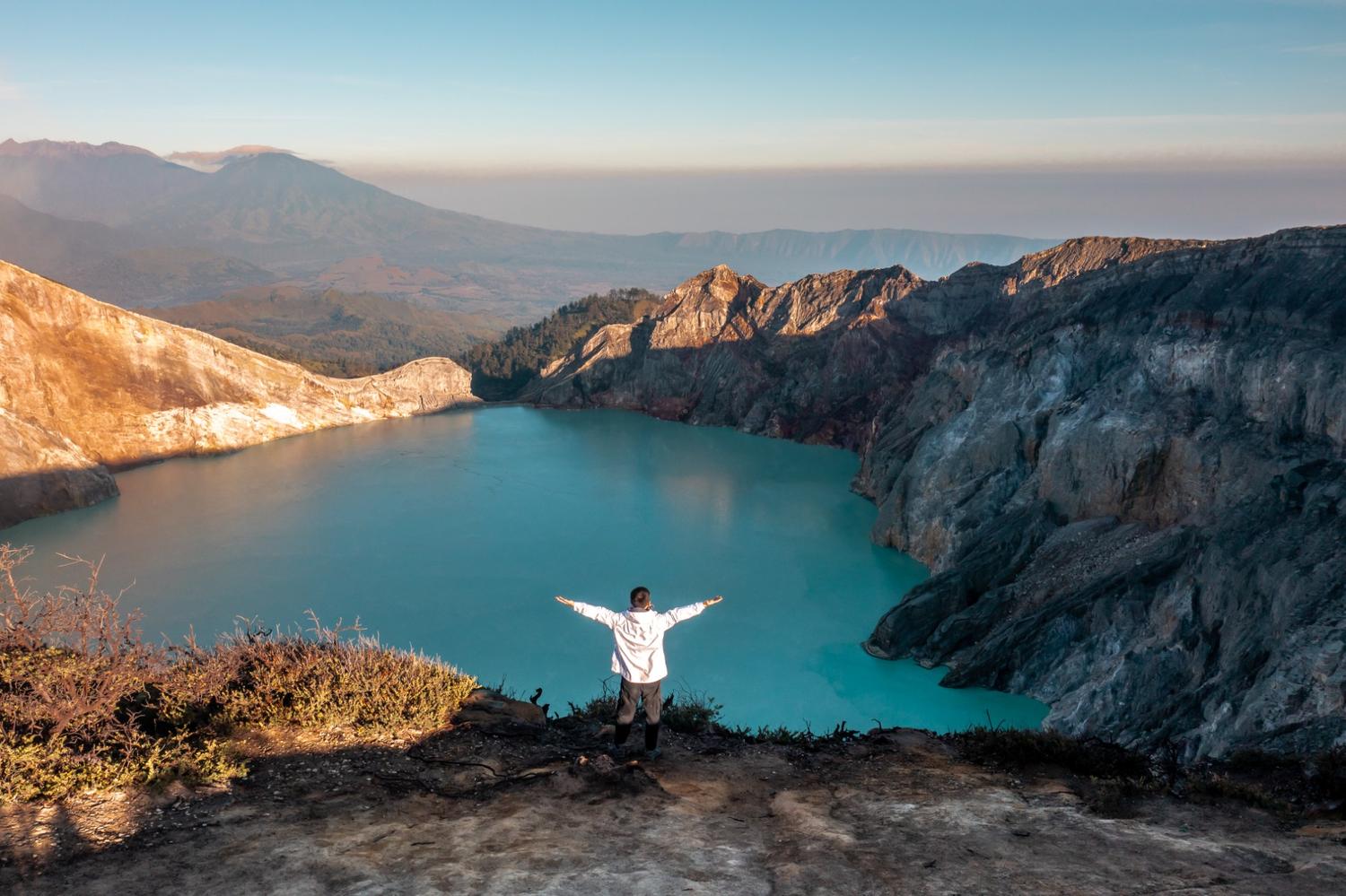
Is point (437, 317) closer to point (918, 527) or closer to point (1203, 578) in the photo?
point (918, 527)

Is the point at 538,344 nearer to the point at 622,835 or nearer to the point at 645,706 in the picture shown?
the point at 645,706

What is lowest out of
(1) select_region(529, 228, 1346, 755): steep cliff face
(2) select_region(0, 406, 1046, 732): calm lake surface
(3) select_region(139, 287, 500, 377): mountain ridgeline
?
(2) select_region(0, 406, 1046, 732): calm lake surface

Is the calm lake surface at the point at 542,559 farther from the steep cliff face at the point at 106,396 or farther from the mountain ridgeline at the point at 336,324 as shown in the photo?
the mountain ridgeline at the point at 336,324

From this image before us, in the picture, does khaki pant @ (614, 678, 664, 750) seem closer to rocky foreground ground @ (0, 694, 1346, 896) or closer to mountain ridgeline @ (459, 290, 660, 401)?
rocky foreground ground @ (0, 694, 1346, 896)

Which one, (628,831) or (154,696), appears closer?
(628,831)

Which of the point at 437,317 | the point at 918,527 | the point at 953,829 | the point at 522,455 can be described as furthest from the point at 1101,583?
the point at 437,317

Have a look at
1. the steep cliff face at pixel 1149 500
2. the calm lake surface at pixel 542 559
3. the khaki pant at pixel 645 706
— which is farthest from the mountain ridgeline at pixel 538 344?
the khaki pant at pixel 645 706

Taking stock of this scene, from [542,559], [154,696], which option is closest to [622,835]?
[154,696]

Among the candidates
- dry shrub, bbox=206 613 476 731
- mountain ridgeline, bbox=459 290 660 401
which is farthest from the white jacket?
mountain ridgeline, bbox=459 290 660 401
